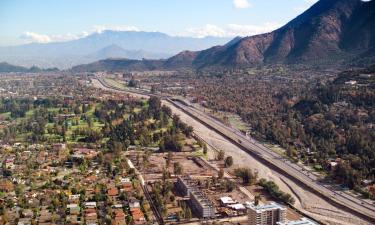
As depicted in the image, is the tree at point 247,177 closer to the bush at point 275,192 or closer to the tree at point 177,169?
the bush at point 275,192

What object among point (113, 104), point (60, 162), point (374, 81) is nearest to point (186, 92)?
point (113, 104)

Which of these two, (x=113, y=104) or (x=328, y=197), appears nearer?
(x=328, y=197)

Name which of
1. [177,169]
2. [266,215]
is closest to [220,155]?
[177,169]

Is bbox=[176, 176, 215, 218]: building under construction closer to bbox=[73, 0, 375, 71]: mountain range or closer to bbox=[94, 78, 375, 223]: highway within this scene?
bbox=[94, 78, 375, 223]: highway

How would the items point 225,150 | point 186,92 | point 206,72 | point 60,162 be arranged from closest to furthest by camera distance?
point 60,162, point 225,150, point 186,92, point 206,72

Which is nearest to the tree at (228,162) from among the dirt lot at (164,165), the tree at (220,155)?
the dirt lot at (164,165)

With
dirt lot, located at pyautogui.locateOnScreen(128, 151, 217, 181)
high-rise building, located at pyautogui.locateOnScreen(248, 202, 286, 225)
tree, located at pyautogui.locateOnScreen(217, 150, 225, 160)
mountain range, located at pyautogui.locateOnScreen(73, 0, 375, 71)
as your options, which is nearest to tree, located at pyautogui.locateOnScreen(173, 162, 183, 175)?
dirt lot, located at pyautogui.locateOnScreen(128, 151, 217, 181)

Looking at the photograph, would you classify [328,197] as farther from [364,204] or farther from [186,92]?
[186,92]
